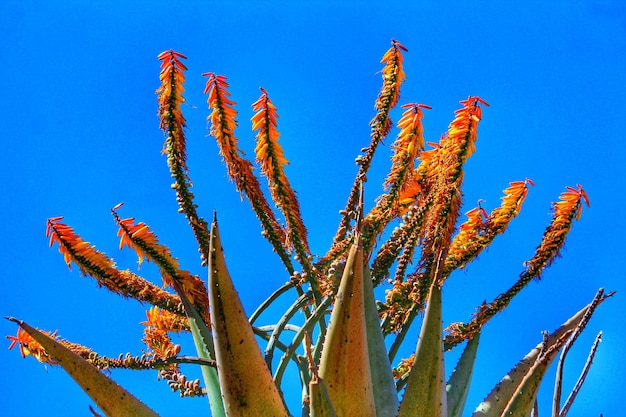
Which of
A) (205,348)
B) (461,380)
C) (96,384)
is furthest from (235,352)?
(461,380)

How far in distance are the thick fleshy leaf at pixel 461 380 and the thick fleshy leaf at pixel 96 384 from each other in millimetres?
1817

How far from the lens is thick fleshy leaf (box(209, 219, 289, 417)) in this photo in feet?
13.1

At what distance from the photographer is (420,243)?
17.5ft

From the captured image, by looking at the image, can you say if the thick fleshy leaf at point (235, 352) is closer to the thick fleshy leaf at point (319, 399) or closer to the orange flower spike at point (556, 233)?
the thick fleshy leaf at point (319, 399)

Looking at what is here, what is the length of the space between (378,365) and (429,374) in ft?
1.23

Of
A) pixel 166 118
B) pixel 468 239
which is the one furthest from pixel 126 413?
pixel 468 239

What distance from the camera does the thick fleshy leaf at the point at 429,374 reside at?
14.2 feet

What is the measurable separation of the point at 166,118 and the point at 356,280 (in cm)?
200

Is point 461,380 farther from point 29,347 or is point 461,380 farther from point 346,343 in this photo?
point 29,347

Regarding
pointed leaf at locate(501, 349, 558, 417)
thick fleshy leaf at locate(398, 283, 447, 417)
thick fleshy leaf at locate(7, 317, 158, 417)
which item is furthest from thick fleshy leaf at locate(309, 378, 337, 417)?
pointed leaf at locate(501, 349, 558, 417)

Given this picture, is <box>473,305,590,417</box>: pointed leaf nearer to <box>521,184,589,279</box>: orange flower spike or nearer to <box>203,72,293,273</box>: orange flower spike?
<box>521,184,589,279</box>: orange flower spike

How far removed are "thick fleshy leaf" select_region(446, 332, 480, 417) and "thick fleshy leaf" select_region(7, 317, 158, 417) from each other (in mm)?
1817

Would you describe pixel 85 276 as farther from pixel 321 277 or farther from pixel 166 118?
pixel 321 277

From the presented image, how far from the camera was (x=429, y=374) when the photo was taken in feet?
14.3
